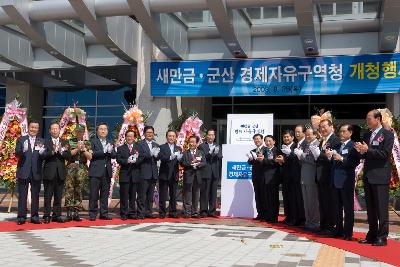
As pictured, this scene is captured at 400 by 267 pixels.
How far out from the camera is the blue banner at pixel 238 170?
378 inches

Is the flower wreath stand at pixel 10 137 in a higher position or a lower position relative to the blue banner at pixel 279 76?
lower

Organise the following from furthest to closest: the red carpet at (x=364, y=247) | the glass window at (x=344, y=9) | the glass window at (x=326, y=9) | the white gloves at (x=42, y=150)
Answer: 1. the glass window at (x=344, y=9)
2. the glass window at (x=326, y=9)
3. the white gloves at (x=42, y=150)
4. the red carpet at (x=364, y=247)

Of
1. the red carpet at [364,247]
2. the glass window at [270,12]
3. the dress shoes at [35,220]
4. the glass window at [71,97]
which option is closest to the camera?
the red carpet at [364,247]

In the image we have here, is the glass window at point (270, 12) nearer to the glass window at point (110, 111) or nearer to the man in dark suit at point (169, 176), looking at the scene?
the man in dark suit at point (169, 176)

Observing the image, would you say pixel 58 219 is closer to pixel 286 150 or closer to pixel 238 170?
pixel 238 170

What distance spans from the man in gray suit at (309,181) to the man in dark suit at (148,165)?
8.84 ft

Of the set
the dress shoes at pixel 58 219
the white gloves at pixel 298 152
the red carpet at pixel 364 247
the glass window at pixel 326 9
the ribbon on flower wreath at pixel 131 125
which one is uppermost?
the glass window at pixel 326 9

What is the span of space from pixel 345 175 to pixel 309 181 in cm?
98

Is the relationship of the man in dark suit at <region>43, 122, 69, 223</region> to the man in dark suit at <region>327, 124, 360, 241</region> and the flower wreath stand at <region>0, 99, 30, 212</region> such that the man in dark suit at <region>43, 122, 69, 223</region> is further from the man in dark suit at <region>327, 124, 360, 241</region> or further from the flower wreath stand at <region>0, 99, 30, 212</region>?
the man in dark suit at <region>327, 124, 360, 241</region>

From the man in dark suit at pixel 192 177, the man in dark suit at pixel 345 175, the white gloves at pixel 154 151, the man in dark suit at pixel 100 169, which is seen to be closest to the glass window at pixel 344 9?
the man in dark suit at pixel 192 177

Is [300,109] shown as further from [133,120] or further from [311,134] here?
[311,134]

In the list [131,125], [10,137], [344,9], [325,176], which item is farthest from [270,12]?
[10,137]

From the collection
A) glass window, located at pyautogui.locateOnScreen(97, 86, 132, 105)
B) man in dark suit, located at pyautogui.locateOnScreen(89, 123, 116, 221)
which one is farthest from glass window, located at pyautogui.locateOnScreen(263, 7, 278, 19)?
man in dark suit, located at pyautogui.locateOnScreen(89, 123, 116, 221)

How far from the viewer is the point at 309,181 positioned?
26.2 ft
